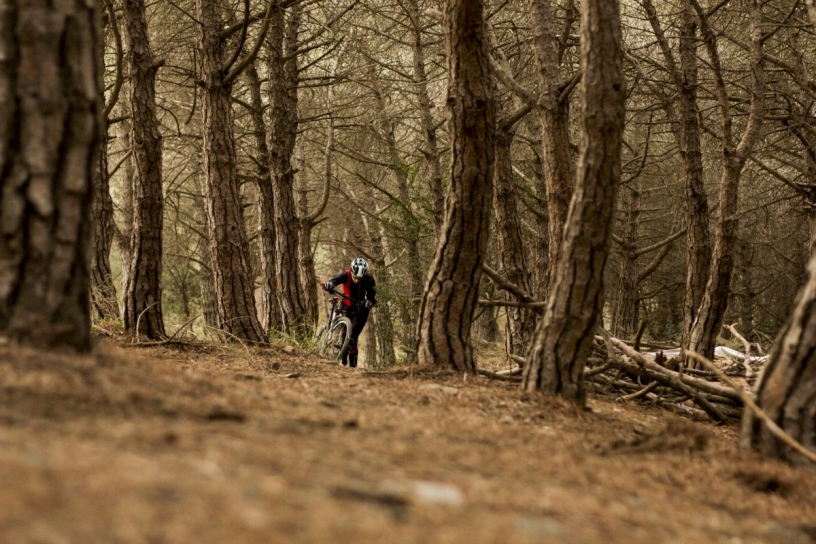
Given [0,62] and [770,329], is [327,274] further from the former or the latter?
[0,62]

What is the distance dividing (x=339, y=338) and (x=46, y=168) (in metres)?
8.31

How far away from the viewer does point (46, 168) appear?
129 inches

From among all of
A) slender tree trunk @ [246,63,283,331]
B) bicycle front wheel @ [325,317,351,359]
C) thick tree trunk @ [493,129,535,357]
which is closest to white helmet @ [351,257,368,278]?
bicycle front wheel @ [325,317,351,359]

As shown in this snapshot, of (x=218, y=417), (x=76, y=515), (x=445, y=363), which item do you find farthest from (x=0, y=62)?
(x=445, y=363)

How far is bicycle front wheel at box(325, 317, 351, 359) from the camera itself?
11.2m

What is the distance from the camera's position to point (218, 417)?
9.17 ft

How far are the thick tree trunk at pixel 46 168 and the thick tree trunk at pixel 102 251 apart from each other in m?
5.67

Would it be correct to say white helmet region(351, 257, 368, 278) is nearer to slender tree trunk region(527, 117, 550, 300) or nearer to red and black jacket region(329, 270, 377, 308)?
red and black jacket region(329, 270, 377, 308)

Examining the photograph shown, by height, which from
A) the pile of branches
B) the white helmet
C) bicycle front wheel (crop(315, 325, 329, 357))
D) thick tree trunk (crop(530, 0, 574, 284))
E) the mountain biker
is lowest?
the pile of branches

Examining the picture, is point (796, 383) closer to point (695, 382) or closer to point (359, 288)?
point (695, 382)

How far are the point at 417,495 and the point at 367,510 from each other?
20 cm

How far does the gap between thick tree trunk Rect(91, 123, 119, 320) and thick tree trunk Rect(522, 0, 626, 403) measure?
5504mm

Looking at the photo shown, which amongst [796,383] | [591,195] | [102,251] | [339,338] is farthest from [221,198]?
[796,383]

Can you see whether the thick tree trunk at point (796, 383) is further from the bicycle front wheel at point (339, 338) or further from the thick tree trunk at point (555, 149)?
the bicycle front wheel at point (339, 338)
